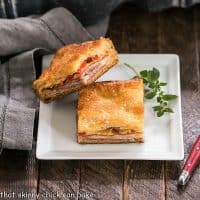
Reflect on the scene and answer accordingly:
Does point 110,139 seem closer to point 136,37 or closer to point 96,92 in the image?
point 96,92

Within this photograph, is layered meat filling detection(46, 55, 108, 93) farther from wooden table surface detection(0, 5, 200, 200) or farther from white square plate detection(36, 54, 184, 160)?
wooden table surface detection(0, 5, 200, 200)

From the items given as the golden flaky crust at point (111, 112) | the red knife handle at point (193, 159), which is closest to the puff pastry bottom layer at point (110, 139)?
the golden flaky crust at point (111, 112)

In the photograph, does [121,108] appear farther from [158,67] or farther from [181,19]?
[181,19]

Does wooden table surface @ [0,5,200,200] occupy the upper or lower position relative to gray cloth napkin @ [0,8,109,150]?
lower

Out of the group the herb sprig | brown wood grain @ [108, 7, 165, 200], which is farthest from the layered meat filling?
brown wood grain @ [108, 7, 165, 200]

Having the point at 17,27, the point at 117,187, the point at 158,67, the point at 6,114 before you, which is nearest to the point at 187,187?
the point at 117,187

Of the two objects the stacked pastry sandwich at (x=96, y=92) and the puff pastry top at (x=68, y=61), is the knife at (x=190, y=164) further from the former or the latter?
the puff pastry top at (x=68, y=61)

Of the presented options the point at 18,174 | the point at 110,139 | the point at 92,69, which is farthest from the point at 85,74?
the point at 18,174
